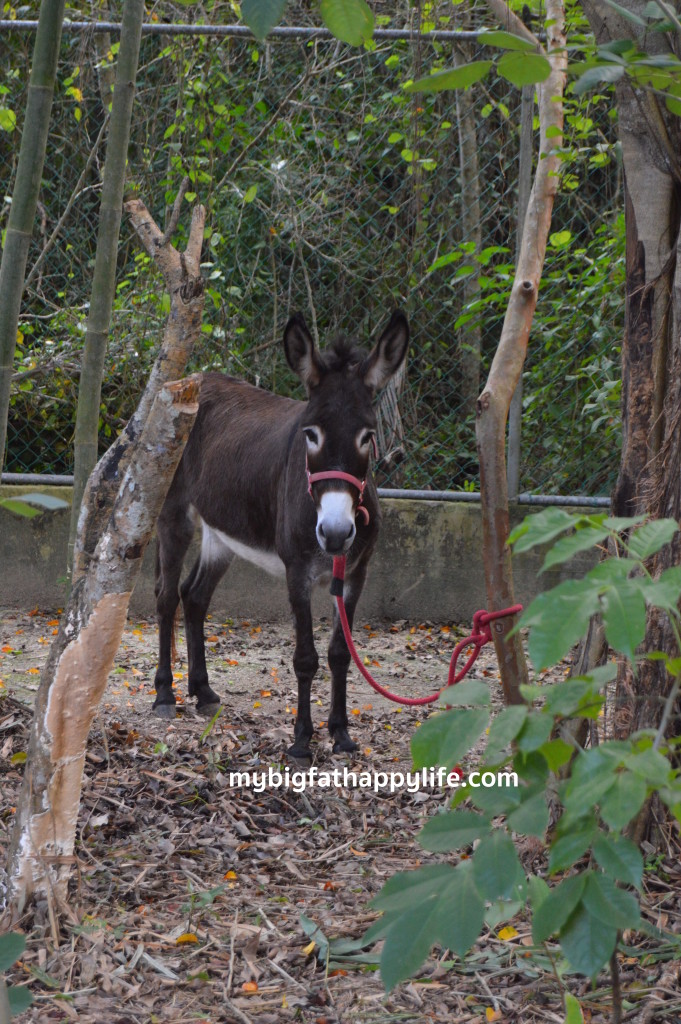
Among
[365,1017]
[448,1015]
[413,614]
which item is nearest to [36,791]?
[365,1017]

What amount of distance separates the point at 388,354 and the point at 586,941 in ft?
10.0

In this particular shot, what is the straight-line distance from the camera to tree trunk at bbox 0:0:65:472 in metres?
2.24

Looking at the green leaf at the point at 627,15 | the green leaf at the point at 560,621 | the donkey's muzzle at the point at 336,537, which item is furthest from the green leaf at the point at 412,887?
the donkey's muzzle at the point at 336,537

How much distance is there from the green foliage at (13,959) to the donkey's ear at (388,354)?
3.06m

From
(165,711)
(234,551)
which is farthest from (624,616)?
(234,551)

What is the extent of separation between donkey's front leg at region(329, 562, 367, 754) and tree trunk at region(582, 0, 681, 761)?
5.66 ft

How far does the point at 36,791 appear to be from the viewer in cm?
235

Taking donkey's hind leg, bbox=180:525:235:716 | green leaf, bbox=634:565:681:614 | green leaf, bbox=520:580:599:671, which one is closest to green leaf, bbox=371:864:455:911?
green leaf, bbox=520:580:599:671

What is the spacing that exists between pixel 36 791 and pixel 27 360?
5072 millimetres

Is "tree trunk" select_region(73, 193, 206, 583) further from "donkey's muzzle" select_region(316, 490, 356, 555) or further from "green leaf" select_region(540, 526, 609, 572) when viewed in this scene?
"green leaf" select_region(540, 526, 609, 572)

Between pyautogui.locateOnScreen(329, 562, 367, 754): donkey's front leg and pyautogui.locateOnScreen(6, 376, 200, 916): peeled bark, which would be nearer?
pyautogui.locateOnScreen(6, 376, 200, 916): peeled bark

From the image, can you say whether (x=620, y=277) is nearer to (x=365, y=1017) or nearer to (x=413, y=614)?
(x=413, y=614)

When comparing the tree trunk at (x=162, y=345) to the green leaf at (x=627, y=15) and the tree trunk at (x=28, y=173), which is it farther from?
the green leaf at (x=627, y=15)

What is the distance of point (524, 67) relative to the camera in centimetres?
138
